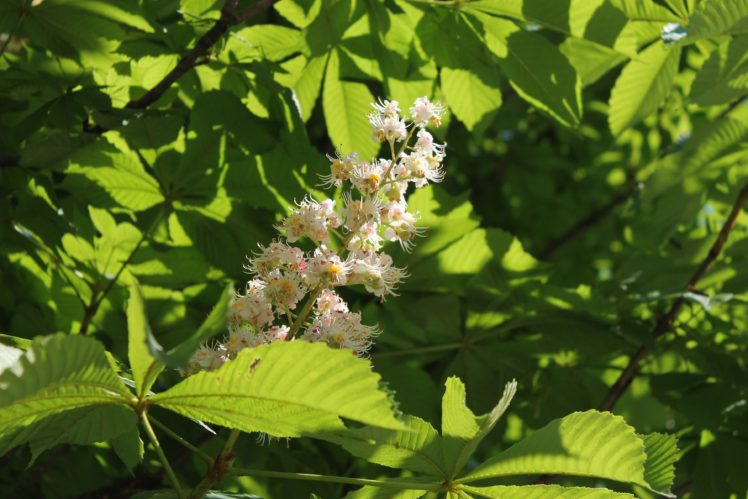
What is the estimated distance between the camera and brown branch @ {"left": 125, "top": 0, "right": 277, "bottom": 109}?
190 centimetres

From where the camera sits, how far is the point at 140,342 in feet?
3.44

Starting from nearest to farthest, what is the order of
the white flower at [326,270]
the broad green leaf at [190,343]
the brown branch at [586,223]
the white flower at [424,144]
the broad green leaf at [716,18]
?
the broad green leaf at [190,343] < the white flower at [326,270] < the white flower at [424,144] < the broad green leaf at [716,18] < the brown branch at [586,223]

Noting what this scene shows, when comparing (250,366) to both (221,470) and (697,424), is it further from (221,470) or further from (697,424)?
(697,424)

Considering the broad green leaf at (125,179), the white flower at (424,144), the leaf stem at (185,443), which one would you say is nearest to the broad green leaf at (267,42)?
the broad green leaf at (125,179)

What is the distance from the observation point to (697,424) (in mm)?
2242

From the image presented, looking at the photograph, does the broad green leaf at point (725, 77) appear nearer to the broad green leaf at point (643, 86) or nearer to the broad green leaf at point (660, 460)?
the broad green leaf at point (643, 86)

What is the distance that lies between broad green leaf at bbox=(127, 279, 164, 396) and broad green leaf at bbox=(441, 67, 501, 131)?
1.20 metres

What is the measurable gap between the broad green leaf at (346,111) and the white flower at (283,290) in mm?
893

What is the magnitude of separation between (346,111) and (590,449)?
3.84 ft

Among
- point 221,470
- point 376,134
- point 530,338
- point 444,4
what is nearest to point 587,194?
point 530,338

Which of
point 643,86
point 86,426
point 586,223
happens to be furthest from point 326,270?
point 586,223

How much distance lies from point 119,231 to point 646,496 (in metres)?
1.40

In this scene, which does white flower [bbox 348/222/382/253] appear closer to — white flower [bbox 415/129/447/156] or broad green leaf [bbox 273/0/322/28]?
white flower [bbox 415/129/447/156]

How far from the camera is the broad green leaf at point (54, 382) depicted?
0.97 m
